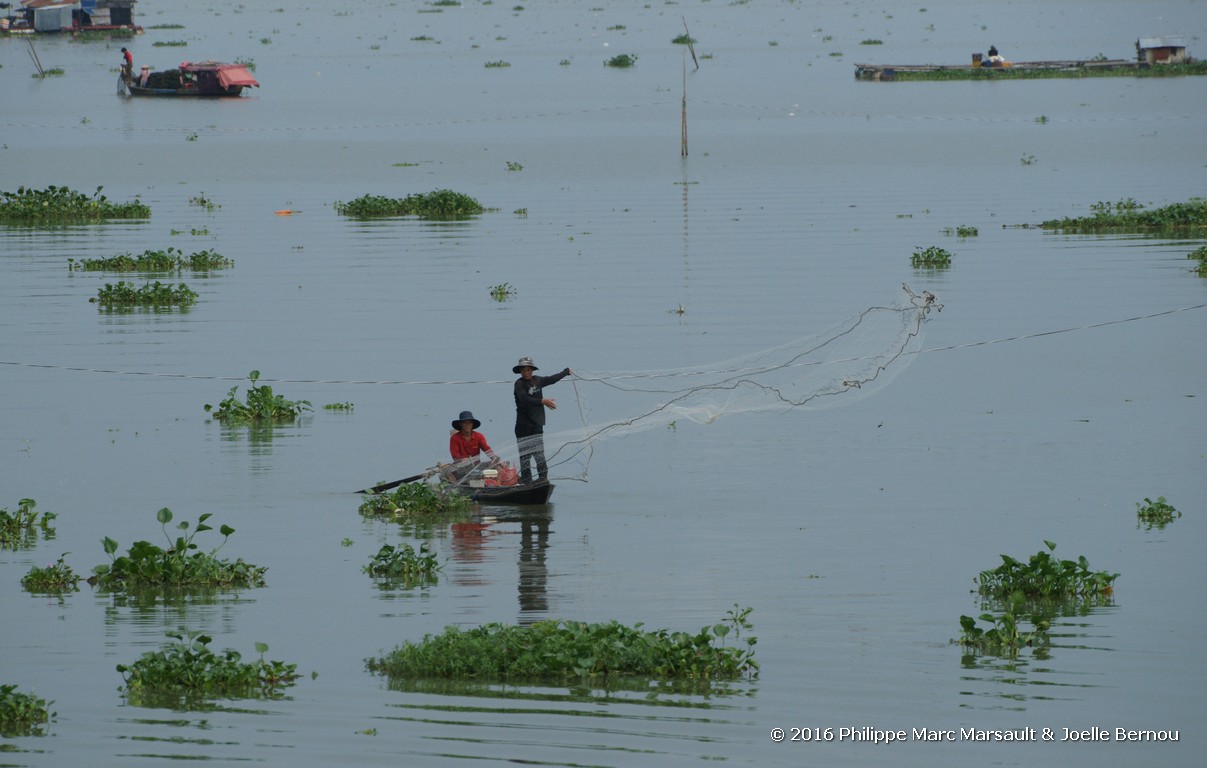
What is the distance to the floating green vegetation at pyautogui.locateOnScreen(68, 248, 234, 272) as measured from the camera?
3322 cm

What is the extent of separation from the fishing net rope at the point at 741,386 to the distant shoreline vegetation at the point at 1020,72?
5960cm

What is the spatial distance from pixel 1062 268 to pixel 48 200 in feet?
83.2

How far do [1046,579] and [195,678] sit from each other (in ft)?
22.1

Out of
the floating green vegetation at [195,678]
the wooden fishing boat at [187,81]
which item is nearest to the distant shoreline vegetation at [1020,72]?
the wooden fishing boat at [187,81]

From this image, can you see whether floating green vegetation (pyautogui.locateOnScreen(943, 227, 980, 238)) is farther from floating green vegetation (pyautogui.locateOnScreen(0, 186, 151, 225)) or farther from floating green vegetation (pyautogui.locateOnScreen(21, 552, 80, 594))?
floating green vegetation (pyautogui.locateOnScreen(21, 552, 80, 594))

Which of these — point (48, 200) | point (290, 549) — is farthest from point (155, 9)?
point (290, 549)

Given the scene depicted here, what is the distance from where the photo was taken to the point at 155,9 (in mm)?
170625

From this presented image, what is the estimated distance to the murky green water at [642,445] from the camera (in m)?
11.2

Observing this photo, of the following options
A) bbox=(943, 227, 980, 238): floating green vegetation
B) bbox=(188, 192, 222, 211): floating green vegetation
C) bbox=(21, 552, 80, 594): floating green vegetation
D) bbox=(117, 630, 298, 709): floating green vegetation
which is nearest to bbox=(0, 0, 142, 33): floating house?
bbox=(188, 192, 222, 211): floating green vegetation

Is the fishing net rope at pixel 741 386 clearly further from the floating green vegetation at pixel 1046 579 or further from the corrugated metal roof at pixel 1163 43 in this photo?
the corrugated metal roof at pixel 1163 43

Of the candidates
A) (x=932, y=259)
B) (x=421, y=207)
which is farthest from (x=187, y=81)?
(x=932, y=259)

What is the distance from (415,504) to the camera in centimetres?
1691

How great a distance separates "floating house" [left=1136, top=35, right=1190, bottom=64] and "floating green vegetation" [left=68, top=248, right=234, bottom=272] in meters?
56.8

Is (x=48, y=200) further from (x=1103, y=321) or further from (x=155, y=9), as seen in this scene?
(x=155, y=9)
